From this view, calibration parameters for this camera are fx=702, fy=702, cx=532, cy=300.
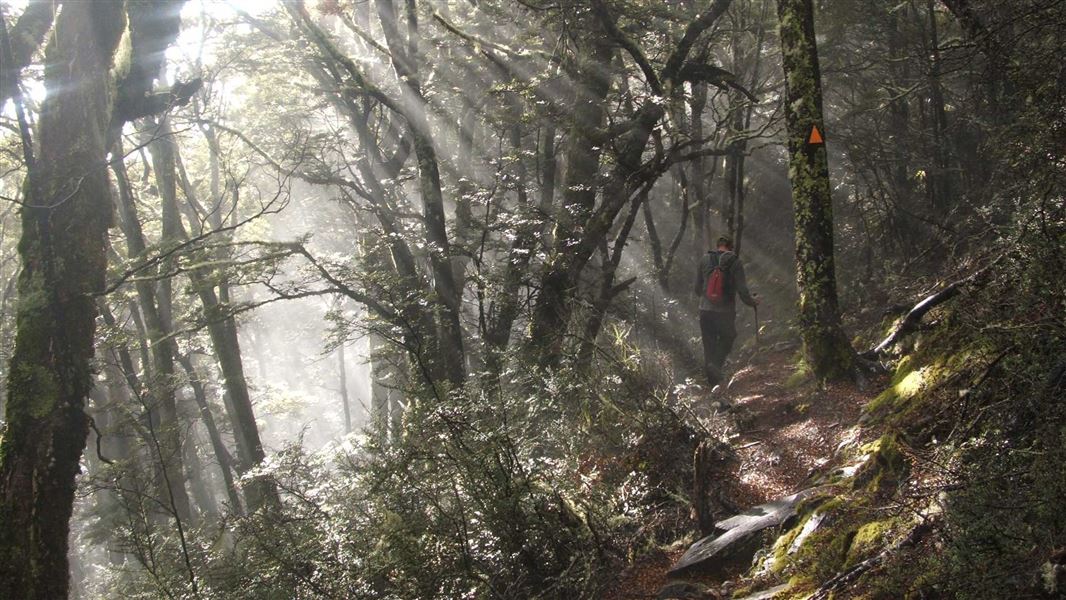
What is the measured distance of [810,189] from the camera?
6.51 meters

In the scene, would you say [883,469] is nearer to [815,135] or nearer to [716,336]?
[815,135]

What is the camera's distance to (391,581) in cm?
489

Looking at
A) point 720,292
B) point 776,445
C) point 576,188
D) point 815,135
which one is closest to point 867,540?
point 776,445

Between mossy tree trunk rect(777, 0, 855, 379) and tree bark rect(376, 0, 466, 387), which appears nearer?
mossy tree trunk rect(777, 0, 855, 379)

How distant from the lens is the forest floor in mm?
5016

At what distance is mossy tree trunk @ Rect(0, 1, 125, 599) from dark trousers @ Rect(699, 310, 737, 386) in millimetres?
7793

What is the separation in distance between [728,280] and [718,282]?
14cm

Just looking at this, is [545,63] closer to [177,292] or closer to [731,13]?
[731,13]

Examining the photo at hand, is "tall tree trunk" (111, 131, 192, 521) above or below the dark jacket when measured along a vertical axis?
above

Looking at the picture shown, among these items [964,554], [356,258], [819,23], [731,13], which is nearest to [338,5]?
[356,258]

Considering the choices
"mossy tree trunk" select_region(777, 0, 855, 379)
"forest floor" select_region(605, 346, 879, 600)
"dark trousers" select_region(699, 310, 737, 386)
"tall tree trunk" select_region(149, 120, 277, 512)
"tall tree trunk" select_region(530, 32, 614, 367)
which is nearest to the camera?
"forest floor" select_region(605, 346, 879, 600)

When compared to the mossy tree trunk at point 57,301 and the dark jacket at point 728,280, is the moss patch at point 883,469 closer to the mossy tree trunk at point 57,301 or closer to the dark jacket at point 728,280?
the dark jacket at point 728,280

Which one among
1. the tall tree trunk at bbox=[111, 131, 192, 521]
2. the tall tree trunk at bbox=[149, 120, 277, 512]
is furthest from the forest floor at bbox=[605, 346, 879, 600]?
the tall tree trunk at bbox=[111, 131, 192, 521]

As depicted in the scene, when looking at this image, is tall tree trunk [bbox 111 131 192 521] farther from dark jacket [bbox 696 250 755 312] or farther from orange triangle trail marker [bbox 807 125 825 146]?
orange triangle trail marker [bbox 807 125 825 146]
